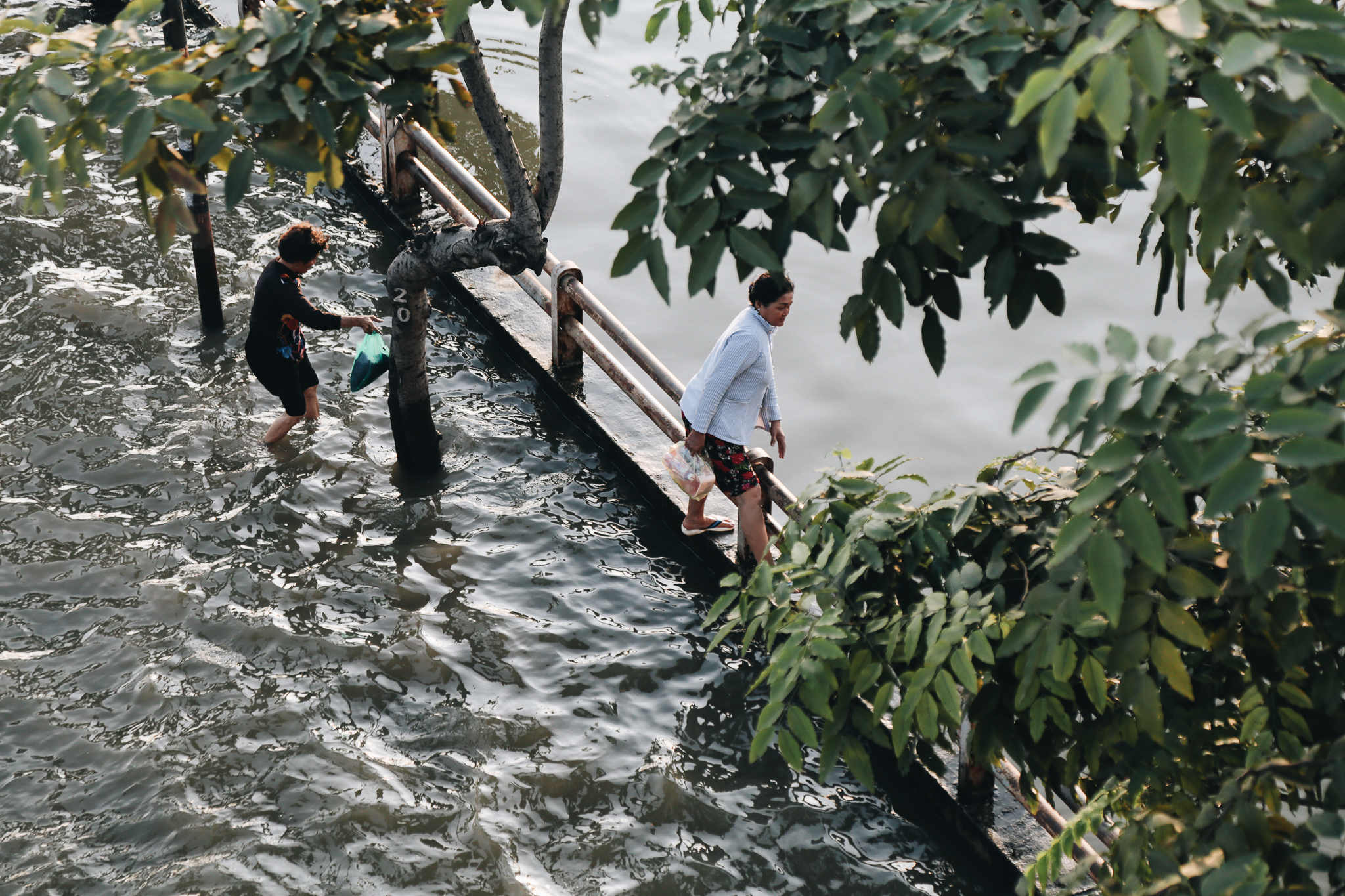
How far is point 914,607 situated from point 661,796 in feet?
9.04

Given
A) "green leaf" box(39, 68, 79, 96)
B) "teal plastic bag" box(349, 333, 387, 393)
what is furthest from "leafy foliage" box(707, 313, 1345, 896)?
"teal plastic bag" box(349, 333, 387, 393)

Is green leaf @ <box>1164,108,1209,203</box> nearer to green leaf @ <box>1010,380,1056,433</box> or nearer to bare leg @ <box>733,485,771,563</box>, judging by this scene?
green leaf @ <box>1010,380,1056,433</box>

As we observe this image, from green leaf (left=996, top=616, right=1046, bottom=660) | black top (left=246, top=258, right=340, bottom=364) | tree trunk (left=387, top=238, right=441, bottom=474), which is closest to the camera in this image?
green leaf (left=996, top=616, right=1046, bottom=660)

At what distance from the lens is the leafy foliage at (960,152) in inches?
81.6

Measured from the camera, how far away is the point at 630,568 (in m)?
7.11

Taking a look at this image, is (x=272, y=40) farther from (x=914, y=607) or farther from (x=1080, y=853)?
(x=1080, y=853)

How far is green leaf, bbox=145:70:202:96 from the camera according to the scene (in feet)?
9.75

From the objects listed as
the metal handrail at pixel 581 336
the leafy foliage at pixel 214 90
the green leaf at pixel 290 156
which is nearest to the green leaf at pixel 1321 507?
the leafy foliage at pixel 214 90

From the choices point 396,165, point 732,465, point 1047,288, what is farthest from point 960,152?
point 396,165

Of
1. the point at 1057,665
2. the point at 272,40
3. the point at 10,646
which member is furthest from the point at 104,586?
the point at 1057,665

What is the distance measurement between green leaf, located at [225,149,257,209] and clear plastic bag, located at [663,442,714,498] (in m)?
3.99

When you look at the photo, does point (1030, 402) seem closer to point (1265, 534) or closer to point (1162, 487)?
point (1162, 487)

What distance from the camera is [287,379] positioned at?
24.9 ft

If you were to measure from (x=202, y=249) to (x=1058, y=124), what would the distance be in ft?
24.5
